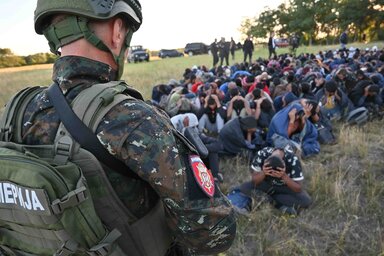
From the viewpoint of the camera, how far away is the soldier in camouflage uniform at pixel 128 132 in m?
0.97

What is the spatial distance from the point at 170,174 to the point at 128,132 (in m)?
0.18

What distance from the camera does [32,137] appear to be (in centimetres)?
109

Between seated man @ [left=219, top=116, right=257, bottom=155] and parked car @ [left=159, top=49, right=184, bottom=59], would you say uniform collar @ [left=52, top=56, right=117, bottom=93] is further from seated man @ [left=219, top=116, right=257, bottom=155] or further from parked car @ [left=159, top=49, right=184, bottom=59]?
parked car @ [left=159, top=49, right=184, bottom=59]

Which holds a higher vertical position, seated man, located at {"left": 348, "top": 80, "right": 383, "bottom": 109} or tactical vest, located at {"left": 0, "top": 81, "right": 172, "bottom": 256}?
tactical vest, located at {"left": 0, "top": 81, "right": 172, "bottom": 256}

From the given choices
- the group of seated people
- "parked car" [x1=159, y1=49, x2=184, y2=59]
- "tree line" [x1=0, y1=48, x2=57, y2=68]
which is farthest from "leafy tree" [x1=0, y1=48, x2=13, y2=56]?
the group of seated people

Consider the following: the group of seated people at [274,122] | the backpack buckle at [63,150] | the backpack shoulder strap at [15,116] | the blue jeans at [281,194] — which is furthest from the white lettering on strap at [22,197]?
the blue jeans at [281,194]

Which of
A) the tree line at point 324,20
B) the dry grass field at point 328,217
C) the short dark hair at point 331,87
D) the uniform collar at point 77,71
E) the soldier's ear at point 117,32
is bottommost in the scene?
the dry grass field at point 328,217

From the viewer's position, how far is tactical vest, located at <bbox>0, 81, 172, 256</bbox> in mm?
896

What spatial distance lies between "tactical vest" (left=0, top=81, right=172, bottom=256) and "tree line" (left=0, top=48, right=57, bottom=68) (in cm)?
3712

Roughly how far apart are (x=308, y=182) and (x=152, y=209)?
3479mm

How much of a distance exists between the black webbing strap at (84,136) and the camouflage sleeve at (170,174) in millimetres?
37

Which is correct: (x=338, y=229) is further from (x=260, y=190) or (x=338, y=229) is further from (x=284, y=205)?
(x=260, y=190)

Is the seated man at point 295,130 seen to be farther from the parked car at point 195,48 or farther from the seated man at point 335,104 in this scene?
the parked car at point 195,48

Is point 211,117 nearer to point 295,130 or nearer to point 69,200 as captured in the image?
point 295,130
